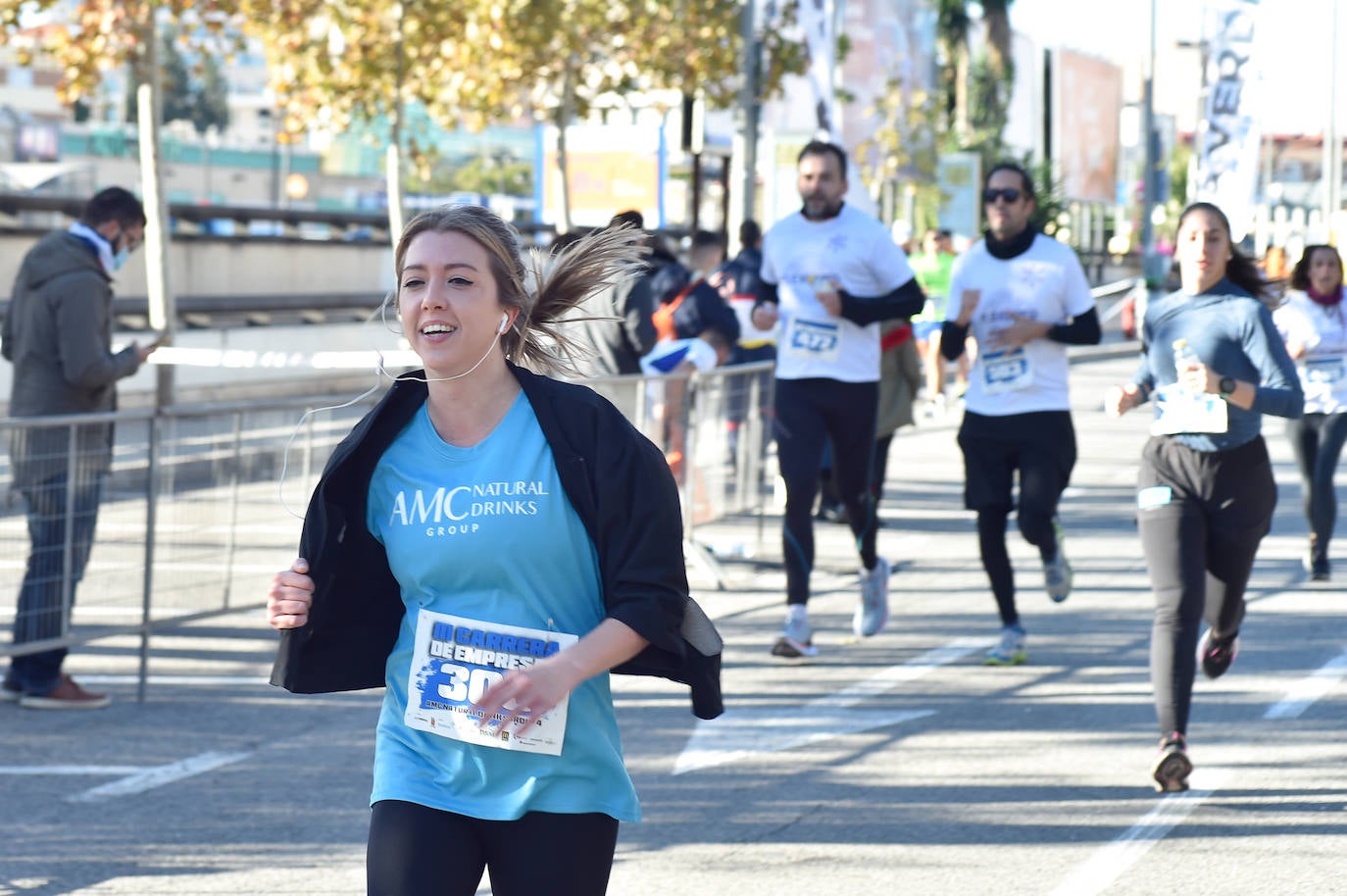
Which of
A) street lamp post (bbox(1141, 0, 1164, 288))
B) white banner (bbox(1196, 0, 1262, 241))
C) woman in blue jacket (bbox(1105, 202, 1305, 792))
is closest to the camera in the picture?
woman in blue jacket (bbox(1105, 202, 1305, 792))

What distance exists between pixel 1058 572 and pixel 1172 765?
105 inches

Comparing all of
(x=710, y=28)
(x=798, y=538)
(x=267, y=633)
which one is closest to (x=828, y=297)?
(x=798, y=538)

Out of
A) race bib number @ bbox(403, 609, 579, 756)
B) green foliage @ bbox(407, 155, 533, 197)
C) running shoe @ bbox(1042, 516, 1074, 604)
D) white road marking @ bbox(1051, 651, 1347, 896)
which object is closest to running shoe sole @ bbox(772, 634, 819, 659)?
running shoe @ bbox(1042, 516, 1074, 604)

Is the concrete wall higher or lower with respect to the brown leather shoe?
higher

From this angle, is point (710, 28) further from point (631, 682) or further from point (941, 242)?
point (631, 682)

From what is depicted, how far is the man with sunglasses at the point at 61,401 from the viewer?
24.8 ft

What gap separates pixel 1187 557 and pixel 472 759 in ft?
12.1

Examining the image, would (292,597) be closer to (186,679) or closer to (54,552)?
(54,552)

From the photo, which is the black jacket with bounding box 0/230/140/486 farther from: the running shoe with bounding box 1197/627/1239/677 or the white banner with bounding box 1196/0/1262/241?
the white banner with bounding box 1196/0/1262/241

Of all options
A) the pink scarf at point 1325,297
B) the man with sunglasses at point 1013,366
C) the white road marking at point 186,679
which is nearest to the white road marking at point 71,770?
the white road marking at point 186,679

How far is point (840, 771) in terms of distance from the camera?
674 cm

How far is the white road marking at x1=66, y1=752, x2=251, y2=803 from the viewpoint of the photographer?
6.43 m

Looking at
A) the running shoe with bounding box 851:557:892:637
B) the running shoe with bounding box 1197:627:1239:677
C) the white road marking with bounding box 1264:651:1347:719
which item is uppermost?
the running shoe with bounding box 1197:627:1239:677

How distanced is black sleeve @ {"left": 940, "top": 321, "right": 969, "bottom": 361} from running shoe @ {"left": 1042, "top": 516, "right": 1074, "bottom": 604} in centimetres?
86
